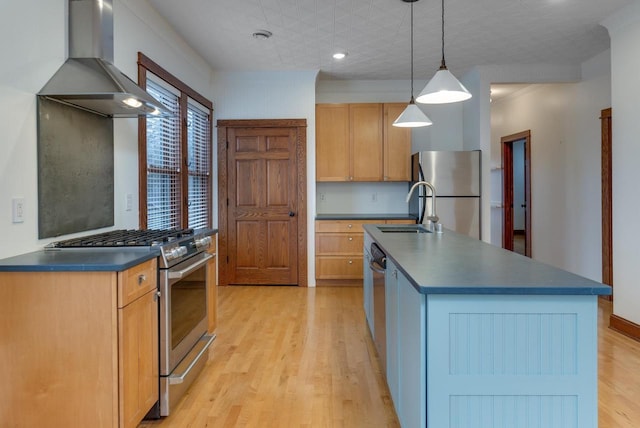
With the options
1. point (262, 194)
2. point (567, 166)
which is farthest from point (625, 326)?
point (262, 194)

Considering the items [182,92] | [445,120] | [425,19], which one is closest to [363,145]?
[445,120]

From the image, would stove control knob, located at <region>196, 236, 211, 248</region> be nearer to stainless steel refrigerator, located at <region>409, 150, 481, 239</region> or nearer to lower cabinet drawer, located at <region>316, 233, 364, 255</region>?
lower cabinet drawer, located at <region>316, 233, 364, 255</region>

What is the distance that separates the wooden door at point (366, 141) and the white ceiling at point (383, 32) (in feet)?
1.67

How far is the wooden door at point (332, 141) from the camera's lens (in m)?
5.27

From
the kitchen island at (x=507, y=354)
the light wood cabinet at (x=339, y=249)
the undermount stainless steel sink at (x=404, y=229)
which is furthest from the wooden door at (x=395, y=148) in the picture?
the kitchen island at (x=507, y=354)

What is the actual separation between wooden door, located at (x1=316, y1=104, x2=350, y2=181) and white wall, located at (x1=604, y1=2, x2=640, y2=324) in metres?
2.84

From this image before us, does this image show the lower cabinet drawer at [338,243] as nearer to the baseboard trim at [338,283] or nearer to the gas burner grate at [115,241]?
the baseboard trim at [338,283]

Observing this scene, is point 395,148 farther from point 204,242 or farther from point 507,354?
point 507,354

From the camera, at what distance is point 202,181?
483 centimetres

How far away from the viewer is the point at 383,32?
3916 millimetres

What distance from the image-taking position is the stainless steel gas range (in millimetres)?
2115

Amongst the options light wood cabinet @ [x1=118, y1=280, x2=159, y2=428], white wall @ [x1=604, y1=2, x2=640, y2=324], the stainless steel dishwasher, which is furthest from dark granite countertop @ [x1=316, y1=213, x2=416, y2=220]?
light wood cabinet @ [x1=118, y1=280, x2=159, y2=428]

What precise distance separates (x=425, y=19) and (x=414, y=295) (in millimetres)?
3007

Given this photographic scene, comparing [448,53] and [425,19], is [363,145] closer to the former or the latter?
[448,53]
